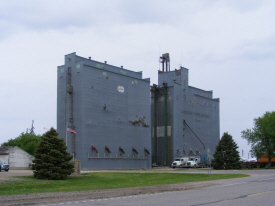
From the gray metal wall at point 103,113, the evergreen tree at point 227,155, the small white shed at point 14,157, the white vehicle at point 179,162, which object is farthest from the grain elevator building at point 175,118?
the small white shed at point 14,157

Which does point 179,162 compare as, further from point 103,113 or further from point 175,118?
point 103,113

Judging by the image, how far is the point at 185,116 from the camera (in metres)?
74.4

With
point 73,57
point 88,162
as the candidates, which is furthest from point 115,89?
point 88,162

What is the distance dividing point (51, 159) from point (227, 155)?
3568 centimetres

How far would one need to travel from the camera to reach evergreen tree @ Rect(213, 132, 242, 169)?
56.4 metres

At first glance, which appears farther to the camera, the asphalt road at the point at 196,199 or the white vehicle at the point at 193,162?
the white vehicle at the point at 193,162

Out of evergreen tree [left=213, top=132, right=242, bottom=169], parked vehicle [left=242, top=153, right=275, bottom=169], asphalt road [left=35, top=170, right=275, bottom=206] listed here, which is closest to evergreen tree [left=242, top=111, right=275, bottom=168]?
parked vehicle [left=242, top=153, right=275, bottom=169]

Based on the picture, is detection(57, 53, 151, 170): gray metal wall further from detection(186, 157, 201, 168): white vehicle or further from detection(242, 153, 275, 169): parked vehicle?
detection(242, 153, 275, 169): parked vehicle

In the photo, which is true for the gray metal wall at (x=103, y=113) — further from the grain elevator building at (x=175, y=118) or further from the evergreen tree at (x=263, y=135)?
the evergreen tree at (x=263, y=135)

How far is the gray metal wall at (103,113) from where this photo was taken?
173ft

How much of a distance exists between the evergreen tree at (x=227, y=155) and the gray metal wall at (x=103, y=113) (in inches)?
526

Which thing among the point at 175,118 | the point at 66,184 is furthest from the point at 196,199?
the point at 175,118

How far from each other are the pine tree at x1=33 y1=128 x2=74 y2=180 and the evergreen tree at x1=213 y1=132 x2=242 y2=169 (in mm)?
33632

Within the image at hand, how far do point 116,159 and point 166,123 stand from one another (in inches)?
715
